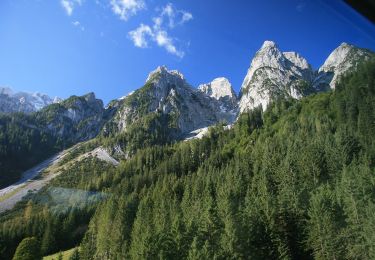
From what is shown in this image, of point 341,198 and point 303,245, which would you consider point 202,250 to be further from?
point 341,198

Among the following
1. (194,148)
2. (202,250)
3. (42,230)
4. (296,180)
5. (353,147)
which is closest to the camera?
(202,250)

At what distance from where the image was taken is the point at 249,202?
7850 cm

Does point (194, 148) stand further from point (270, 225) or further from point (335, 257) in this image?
point (335, 257)

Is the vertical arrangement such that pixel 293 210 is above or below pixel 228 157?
below

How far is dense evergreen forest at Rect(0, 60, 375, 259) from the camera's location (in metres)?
60.5

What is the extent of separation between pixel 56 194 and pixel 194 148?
235ft

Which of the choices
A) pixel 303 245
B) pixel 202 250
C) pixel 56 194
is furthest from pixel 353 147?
pixel 56 194

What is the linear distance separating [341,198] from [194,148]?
127 m

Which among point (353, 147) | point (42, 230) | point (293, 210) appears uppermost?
point (353, 147)

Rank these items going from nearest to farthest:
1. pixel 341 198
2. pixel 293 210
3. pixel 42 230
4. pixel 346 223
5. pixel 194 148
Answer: pixel 346 223 < pixel 341 198 < pixel 293 210 < pixel 42 230 < pixel 194 148

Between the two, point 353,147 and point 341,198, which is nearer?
point 341,198

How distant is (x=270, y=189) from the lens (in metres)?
→ 101

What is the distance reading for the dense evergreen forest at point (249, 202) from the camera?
198ft

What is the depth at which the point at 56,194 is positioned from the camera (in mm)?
178750
